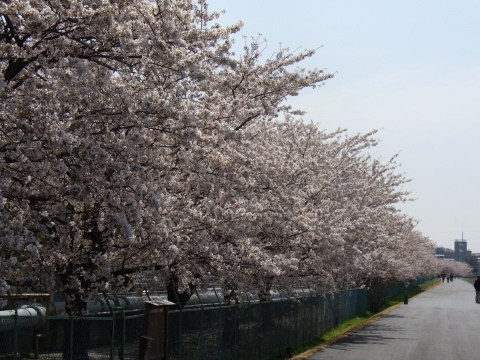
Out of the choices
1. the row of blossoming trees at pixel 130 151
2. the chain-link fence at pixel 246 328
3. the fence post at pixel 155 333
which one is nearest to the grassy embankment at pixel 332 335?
the chain-link fence at pixel 246 328

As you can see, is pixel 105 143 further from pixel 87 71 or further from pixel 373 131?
pixel 373 131

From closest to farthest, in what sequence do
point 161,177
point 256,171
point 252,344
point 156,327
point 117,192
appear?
point 117,192
point 156,327
point 161,177
point 256,171
point 252,344

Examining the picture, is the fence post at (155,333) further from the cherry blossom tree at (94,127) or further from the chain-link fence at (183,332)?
the cherry blossom tree at (94,127)

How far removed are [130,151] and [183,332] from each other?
196 inches

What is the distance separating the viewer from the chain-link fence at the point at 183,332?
35.1 ft

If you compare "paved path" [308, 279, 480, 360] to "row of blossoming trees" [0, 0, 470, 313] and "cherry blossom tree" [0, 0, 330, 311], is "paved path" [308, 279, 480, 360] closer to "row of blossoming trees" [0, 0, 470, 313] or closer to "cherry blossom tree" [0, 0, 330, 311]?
"row of blossoming trees" [0, 0, 470, 313]

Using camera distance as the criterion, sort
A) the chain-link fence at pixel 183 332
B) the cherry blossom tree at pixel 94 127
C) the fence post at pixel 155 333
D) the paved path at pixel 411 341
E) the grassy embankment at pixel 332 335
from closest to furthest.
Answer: the cherry blossom tree at pixel 94 127 < the chain-link fence at pixel 183 332 < the fence post at pixel 155 333 < the paved path at pixel 411 341 < the grassy embankment at pixel 332 335

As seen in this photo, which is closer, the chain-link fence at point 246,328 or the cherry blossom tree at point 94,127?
the cherry blossom tree at point 94,127

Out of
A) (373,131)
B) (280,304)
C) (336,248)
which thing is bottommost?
(280,304)

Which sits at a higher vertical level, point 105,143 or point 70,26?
point 70,26

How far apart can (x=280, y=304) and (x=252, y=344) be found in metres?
3.26

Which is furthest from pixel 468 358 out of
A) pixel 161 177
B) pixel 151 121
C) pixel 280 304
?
pixel 151 121

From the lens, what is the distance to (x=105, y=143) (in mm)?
10719

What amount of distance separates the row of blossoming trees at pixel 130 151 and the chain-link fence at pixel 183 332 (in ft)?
2.38
